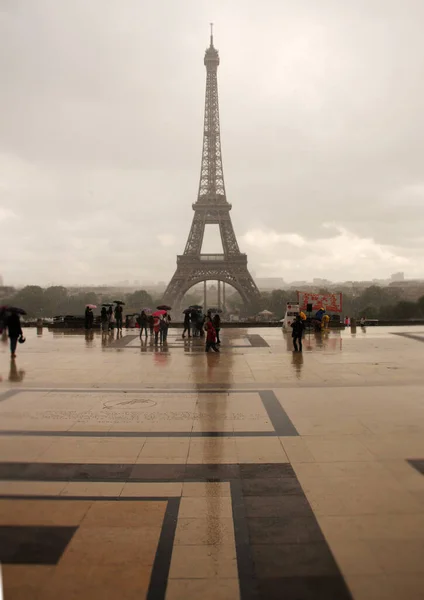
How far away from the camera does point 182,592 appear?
3.87 meters

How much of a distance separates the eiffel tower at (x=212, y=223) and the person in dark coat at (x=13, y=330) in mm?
59409

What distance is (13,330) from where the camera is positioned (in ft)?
55.9

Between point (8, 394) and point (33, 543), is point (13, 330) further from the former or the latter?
point (33, 543)

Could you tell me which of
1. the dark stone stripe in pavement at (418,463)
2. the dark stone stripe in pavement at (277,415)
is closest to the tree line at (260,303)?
the dark stone stripe in pavement at (277,415)

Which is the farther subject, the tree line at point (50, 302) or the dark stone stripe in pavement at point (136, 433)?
the tree line at point (50, 302)

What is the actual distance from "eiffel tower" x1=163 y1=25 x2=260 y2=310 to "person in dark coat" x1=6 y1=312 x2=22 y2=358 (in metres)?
59.4

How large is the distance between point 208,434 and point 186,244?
74.2 meters

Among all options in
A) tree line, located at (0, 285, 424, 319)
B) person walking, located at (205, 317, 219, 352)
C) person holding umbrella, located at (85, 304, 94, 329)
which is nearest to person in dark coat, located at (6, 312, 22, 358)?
person walking, located at (205, 317, 219, 352)

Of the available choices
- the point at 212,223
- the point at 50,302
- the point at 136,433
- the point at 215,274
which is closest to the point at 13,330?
the point at 136,433

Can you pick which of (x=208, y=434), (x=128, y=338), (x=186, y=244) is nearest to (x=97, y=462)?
(x=208, y=434)

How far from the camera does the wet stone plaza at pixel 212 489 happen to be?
4070 mm

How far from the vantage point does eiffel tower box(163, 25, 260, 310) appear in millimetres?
78688

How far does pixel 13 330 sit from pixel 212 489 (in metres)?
13.1

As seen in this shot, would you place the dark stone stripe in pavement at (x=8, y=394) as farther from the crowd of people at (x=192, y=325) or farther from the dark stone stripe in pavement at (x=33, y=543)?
the crowd of people at (x=192, y=325)
